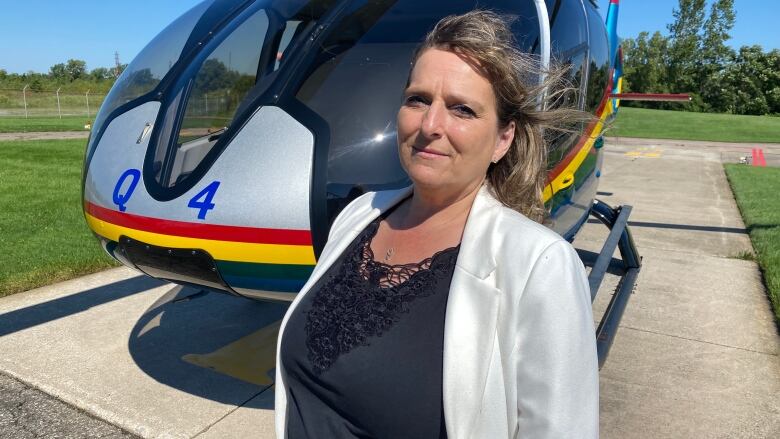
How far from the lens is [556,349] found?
1.15 m

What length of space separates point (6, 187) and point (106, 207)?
25.4 feet

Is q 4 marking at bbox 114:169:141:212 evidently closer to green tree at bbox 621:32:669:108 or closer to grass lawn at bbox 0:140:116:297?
grass lawn at bbox 0:140:116:297

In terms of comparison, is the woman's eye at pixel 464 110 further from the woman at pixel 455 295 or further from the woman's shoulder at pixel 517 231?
the woman's shoulder at pixel 517 231

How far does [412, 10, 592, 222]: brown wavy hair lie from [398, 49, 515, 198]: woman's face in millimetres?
26

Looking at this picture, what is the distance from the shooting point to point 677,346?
4.19 m

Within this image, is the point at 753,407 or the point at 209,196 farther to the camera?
the point at 753,407

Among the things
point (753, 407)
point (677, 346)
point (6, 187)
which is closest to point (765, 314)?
point (677, 346)

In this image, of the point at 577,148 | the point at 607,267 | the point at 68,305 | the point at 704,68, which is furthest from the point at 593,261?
the point at 704,68

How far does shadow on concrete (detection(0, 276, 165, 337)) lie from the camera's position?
14.0ft

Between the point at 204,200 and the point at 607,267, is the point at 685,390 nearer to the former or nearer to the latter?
the point at 607,267

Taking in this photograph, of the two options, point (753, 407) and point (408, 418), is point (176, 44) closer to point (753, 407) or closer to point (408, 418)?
point (408, 418)

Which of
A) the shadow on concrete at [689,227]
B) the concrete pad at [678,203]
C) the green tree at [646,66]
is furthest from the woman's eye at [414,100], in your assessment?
the green tree at [646,66]

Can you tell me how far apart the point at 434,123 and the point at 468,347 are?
472 millimetres

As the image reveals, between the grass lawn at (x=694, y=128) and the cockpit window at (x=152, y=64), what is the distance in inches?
861
